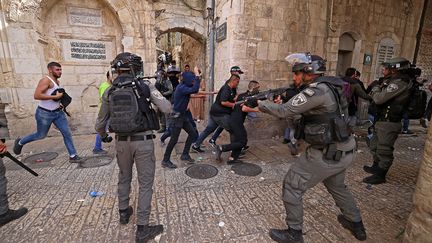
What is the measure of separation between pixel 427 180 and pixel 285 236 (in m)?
1.32

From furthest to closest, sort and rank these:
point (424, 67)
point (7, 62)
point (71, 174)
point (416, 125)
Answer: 1. point (424, 67)
2. point (416, 125)
3. point (7, 62)
4. point (71, 174)

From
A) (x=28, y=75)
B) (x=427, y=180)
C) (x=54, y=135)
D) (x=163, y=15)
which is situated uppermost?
(x=163, y=15)

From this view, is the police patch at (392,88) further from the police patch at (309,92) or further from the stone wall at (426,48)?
the stone wall at (426,48)

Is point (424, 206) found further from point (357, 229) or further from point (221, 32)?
point (221, 32)

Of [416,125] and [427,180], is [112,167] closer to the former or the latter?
[427,180]

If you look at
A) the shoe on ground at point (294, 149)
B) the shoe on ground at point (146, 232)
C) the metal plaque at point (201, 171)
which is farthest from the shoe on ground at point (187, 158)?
the shoe on ground at point (294, 149)

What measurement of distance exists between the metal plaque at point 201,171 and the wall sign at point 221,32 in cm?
343

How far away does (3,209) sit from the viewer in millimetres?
2541

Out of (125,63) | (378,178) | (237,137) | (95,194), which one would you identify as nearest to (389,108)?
(378,178)

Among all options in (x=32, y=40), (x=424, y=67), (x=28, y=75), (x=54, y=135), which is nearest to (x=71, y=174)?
(x=54, y=135)

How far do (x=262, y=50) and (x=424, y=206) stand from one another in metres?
4.54

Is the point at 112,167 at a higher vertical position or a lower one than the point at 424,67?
lower

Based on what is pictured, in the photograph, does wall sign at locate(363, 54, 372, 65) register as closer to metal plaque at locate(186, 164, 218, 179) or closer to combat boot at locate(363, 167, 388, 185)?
combat boot at locate(363, 167, 388, 185)

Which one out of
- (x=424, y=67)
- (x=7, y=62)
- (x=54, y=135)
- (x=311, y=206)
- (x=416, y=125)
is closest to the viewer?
(x=311, y=206)
